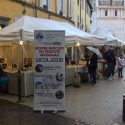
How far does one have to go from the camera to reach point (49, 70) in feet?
43.8

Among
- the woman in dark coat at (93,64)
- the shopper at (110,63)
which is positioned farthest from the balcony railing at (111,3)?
the woman in dark coat at (93,64)

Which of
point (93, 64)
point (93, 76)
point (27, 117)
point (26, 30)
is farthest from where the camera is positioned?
point (93, 64)

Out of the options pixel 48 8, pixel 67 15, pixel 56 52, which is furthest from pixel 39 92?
pixel 67 15

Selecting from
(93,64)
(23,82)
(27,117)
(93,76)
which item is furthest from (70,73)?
(27,117)

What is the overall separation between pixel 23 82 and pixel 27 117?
14.3ft

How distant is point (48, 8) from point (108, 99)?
588 inches

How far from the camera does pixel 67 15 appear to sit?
37000mm

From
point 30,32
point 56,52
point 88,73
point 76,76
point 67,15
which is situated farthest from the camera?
point 67,15

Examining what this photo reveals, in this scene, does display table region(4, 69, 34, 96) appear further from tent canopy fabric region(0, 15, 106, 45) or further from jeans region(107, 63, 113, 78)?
jeans region(107, 63, 113, 78)

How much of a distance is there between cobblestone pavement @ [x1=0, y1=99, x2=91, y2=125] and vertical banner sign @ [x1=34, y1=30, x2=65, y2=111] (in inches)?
17.3

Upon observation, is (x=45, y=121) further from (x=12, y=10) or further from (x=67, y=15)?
(x=67, y=15)

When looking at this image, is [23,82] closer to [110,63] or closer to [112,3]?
[110,63]

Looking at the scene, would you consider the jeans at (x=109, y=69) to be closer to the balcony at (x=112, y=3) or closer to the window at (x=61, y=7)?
the window at (x=61, y=7)

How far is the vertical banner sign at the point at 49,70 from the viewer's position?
13289 millimetres
